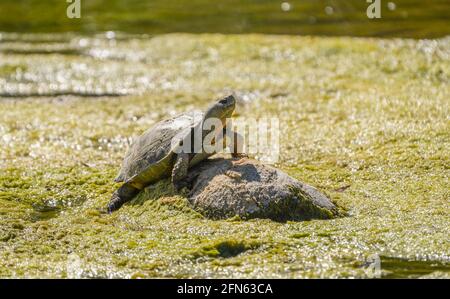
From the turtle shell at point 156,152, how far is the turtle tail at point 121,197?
0.22 feet

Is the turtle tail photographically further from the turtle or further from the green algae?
the green algae

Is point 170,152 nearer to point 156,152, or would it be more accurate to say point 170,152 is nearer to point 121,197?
point 156,152

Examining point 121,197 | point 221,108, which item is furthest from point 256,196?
point 121,197

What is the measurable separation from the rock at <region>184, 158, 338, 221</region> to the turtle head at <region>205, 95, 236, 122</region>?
381mm

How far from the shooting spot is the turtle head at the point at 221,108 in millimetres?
6223

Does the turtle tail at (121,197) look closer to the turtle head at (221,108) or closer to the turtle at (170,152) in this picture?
the turtle at (170,152)

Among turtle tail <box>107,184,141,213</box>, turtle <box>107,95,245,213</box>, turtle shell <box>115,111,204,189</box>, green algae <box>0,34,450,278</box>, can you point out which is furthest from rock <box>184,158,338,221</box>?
turtle tail <box>107,184,141,213</box>

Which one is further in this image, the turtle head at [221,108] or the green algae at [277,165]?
the turtle head at [221,108]

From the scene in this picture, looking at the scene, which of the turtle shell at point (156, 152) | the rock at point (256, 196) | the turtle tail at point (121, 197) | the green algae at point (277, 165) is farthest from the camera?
the turtle tail at point (121, 197)

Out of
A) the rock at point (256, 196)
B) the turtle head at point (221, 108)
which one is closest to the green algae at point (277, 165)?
the rock at point (256, 196)

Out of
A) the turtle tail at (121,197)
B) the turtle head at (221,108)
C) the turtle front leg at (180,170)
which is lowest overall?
the turtle tail at (121,197)

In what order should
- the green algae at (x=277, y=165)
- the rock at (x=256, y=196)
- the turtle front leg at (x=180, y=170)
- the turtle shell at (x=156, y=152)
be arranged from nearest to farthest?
the green algae at (x=277, y=165)
the rock at (x=256, y=196)
the turtle front leg at (x=180, y=170)
the turtle shell at (x=156, y=152)

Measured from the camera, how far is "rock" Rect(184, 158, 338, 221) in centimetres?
591
